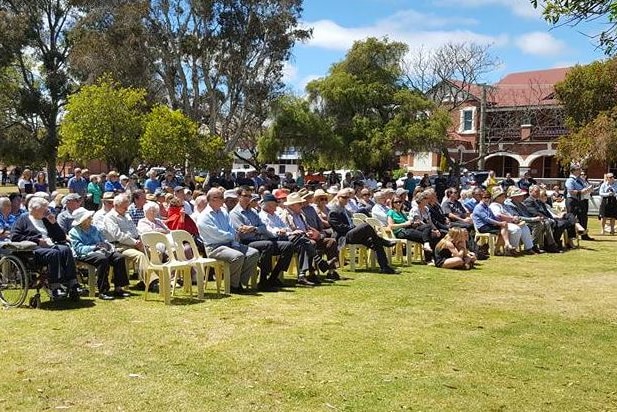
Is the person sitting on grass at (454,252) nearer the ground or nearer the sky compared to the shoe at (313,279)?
nearer the sky

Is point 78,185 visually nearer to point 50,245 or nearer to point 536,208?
point 50,245

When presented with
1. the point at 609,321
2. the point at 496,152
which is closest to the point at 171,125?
the point at 609,321

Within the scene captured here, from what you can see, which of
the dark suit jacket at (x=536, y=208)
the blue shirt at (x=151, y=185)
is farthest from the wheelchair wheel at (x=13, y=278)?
the dark suit jacket at (x=536, y=208)

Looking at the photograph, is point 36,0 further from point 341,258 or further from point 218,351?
point 218,351

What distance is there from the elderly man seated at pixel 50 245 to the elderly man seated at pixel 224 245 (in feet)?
5.49

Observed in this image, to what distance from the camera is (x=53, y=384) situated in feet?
15.5

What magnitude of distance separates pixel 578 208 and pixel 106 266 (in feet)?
39.1

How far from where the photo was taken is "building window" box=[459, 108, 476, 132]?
49.7 metres

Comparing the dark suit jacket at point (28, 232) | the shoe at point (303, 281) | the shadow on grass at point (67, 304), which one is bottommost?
the shadow on grass at point (67, 304)

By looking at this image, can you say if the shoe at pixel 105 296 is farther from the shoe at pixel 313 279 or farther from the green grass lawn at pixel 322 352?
the shoe at pixel 313 279

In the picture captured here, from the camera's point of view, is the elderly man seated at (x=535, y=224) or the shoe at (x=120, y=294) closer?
the shoe at (x=120, y=294)

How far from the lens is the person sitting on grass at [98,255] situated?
7.84m

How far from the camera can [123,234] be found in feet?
28.0

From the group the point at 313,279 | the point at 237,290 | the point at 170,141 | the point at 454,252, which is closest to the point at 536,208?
the point at 454,252
